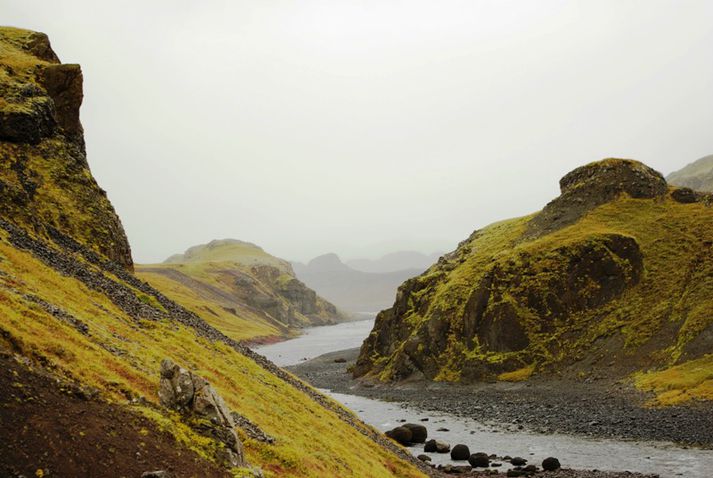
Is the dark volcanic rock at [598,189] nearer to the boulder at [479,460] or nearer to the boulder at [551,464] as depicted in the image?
the boulder at [479,460]

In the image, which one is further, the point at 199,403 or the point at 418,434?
the point at 418,434

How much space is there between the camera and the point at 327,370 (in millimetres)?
131625

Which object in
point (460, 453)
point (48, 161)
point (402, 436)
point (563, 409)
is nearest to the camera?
point (460, 453)

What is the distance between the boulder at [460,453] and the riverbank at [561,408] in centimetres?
1266

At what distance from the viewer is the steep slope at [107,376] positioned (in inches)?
702

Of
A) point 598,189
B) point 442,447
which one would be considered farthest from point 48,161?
point 598,189

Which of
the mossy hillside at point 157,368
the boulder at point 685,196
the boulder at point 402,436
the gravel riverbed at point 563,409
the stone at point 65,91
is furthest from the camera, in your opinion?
the boulder at point 685,196

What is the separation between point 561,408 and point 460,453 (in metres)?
24.9

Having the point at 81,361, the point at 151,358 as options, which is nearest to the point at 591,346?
the point at 151,358

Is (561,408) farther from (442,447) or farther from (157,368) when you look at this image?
(157,368)

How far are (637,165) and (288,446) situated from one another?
4352 inches

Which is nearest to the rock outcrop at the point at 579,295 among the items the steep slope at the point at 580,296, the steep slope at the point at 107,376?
the steep slope at the point at 580,296

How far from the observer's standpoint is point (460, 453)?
2088 inches

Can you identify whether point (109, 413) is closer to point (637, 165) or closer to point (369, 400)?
point (369, 400)
